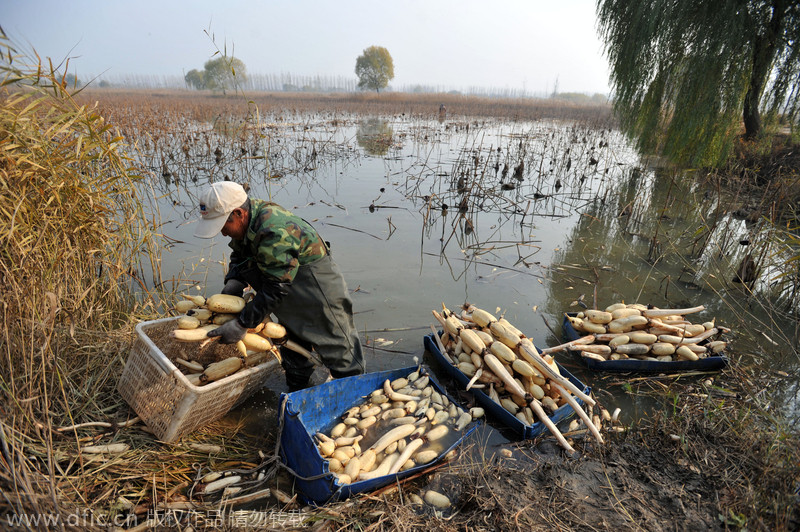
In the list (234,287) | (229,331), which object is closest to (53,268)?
(234,287)

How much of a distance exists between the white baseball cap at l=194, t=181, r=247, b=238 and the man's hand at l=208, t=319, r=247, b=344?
66 centimetres

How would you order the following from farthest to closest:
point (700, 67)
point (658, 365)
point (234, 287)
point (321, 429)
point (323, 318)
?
point (700, 67) → point (658, 365) → point (234, 287) → point (323, 318) → point (321, 429)

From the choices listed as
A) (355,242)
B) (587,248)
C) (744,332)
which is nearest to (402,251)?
(355,242)

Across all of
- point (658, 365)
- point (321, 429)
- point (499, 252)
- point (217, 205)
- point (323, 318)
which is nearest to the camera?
point (217, 205)

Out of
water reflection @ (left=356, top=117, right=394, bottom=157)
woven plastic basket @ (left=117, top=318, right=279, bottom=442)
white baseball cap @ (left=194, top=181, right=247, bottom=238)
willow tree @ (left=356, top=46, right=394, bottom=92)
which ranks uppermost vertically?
willow tree @ (left=356, top=46, right=394, bottom=92)

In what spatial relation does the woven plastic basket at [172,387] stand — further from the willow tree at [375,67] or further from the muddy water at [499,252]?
the willow tree at [375,67]

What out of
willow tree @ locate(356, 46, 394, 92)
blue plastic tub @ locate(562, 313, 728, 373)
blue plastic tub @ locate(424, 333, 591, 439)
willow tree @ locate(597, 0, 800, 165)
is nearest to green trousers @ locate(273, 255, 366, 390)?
blue plastic tub @ locate(424, 333, 591, 439)

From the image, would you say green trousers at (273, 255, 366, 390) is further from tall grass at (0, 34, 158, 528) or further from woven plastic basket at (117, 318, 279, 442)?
tall grass at (0, 34, 158, 528)

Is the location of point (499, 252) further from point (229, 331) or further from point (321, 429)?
point (229, 331)

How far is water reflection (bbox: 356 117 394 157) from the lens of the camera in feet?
53.9

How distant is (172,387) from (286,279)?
3.34 feet

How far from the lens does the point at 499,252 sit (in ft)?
24.0

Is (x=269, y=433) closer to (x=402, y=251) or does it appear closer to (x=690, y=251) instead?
(x=402, y=251)

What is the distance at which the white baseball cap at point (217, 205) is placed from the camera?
9.11 ft
